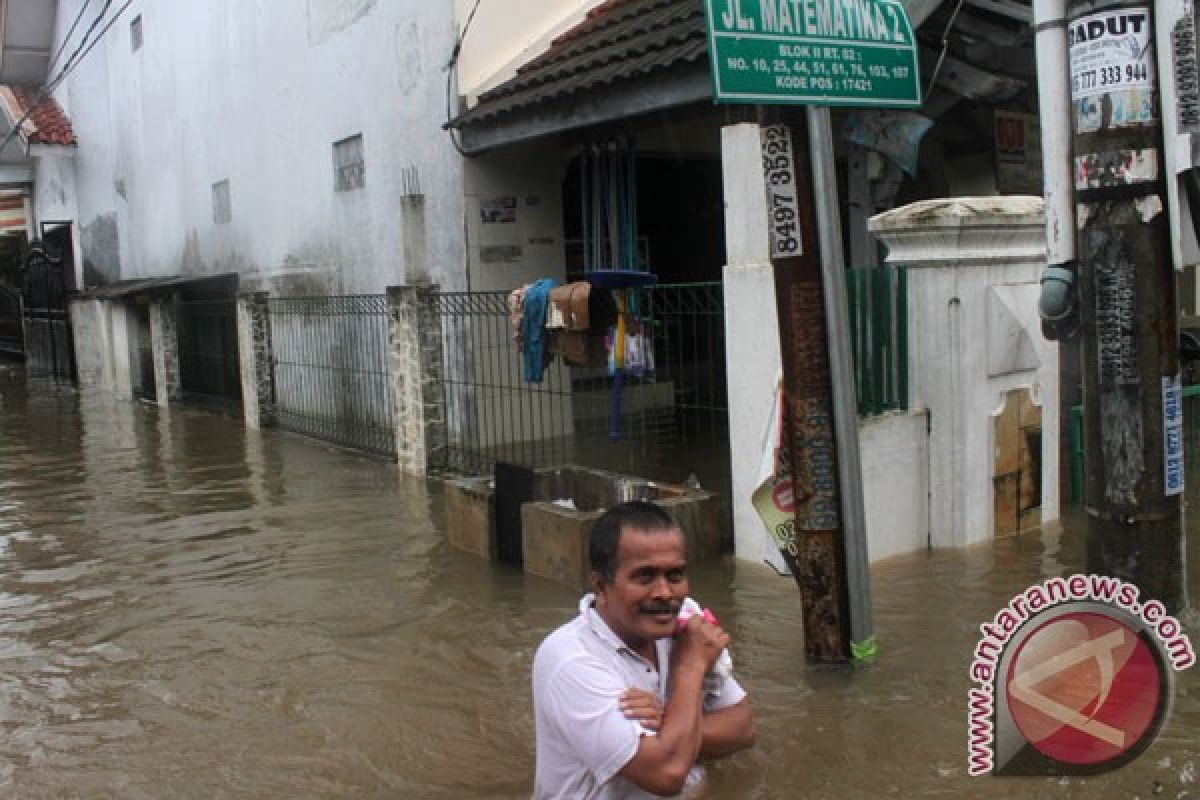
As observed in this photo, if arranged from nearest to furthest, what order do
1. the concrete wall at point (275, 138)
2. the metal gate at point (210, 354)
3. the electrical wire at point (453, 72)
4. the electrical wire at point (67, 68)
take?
the electrical wire at point (453, 72)
the concrete wall at point (275, 138)
the metal gate at point (210, 354)
the electrical wire at point (67, 68)

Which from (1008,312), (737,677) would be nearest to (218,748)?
(737,677)

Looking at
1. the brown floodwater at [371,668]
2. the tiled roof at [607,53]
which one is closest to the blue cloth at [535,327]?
the brown floodwater at [371,668]

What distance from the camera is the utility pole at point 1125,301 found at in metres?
3.82

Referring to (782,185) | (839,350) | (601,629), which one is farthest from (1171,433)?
(601,629)

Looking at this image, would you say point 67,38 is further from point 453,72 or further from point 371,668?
point 371,668

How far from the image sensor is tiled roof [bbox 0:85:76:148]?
23.8 m

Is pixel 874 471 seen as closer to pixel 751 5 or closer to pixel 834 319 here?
pixel 834 319

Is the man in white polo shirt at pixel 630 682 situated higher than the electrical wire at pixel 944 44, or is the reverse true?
the electrical wire at pixel 944 44

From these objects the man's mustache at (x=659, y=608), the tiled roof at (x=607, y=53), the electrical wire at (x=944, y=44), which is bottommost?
the man's mustache at (x=659, y=608)

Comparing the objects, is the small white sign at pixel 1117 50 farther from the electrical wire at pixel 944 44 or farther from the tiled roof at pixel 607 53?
the tiled roof at pixel 607 53

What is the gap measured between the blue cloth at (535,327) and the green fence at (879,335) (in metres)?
→ 2.67

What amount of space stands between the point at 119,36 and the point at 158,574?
17.0 m

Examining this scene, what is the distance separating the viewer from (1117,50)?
12.5 feet

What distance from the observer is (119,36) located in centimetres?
2134
